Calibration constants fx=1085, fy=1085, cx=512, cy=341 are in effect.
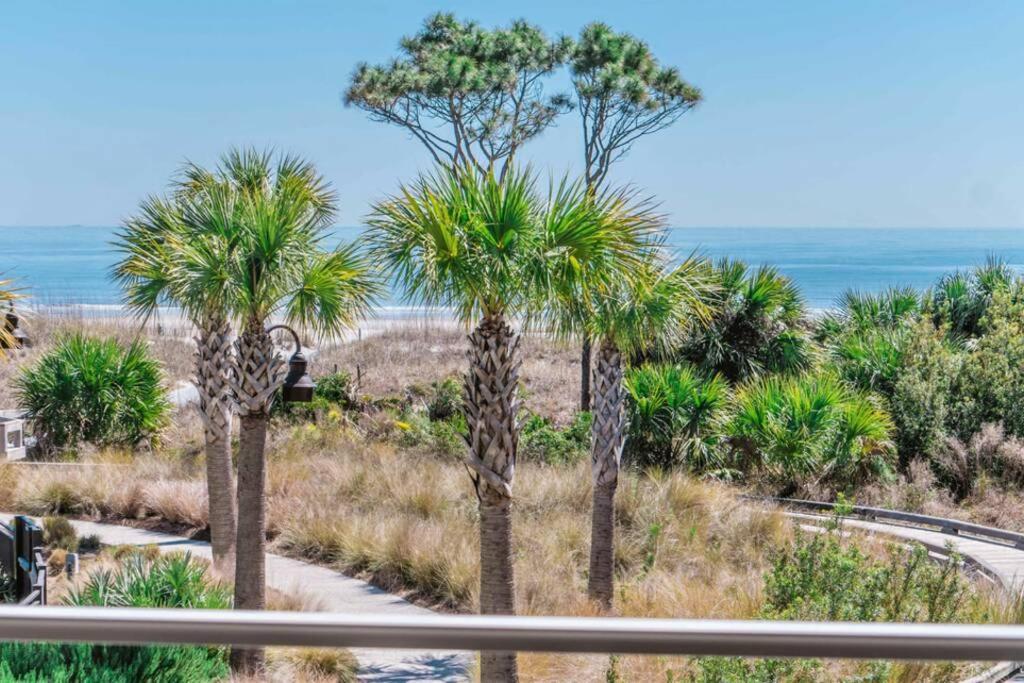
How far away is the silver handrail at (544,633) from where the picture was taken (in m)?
1.56

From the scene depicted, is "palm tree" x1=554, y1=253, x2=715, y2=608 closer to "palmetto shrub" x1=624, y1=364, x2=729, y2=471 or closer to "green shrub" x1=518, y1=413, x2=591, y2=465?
"green shrub" x1=518, y1=413, x2=591, y2=465

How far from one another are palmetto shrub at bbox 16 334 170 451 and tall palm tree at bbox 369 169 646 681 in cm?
1160

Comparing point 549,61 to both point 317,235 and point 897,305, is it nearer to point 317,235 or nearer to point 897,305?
point 897,305

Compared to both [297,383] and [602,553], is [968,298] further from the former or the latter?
[297,383]

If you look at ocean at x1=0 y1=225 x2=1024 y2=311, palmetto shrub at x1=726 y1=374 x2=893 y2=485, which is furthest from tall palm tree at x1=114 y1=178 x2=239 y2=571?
ocean at x1=0 y1=225 x2=1024 y2=311

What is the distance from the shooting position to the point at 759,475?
51.1ft

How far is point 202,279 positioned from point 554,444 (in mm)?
9134

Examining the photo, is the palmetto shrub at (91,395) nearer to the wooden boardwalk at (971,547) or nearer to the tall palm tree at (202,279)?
the tall palm tree at (202,279)

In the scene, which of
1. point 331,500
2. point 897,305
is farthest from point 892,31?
point 331,500

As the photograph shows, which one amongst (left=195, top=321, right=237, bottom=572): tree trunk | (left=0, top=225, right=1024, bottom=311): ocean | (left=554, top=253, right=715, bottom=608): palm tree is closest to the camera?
(left=554, top=253, right=715, bottom=608): palm tree

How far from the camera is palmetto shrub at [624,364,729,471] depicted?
52.3 feet

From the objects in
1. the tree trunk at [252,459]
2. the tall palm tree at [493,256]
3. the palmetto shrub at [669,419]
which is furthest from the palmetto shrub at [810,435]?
the tree trunk at [252,459]

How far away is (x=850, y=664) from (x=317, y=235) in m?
5.91

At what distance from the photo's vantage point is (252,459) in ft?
28.4
